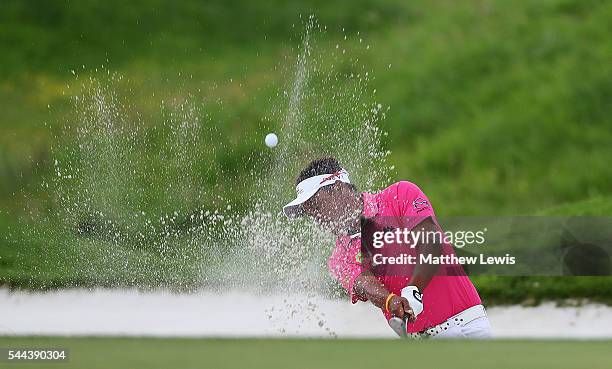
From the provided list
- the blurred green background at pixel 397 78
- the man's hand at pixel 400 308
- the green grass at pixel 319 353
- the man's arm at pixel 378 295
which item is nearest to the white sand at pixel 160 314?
the man's arm at pixel 378 295

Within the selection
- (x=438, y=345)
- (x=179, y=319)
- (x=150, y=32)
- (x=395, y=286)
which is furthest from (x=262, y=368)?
(x=150, y=32)

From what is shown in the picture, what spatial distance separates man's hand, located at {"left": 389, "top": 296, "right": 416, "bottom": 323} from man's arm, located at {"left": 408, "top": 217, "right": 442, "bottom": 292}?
0.35 feet

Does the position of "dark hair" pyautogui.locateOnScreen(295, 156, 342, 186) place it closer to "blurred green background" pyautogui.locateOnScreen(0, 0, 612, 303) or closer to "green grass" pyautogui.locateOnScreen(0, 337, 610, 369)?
"green grass" pyautogui.locateOnScreen(0, 337, 610, 369)

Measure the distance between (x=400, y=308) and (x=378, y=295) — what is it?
131 mm

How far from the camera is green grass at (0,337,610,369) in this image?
128 inches

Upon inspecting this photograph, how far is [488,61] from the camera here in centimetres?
1230

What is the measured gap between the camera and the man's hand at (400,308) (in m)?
3.78

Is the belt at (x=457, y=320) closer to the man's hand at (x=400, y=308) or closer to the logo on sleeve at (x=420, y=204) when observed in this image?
the man's hand at (x=400, y=308)

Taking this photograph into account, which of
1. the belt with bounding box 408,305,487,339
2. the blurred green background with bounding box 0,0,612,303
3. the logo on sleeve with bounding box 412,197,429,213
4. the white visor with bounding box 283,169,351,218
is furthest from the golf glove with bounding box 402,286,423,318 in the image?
the blurred green background with bounding box 0,0,612,303

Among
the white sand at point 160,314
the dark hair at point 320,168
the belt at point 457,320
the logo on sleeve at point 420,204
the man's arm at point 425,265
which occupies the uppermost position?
the dark hair at point 320,168

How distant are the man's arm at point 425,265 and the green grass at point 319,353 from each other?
0.84 ft

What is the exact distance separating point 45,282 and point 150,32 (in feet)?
23.8

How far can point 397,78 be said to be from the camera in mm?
12133

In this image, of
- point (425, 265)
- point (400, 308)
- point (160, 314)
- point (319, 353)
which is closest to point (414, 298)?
point (400, 308)
